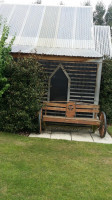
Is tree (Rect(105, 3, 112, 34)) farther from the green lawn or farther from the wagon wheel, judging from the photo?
the green lawn

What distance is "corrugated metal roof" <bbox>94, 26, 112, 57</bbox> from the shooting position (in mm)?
13180

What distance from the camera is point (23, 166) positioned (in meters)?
4.93

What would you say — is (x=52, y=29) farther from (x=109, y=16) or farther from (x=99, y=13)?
(x=109, y=16)

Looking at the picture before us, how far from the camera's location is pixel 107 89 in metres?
9.21

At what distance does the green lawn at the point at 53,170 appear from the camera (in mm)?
3996

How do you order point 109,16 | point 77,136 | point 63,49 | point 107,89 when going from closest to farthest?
point 77,136
point 63,49
point 107,89
point 109,16

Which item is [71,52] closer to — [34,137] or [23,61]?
[23,61]

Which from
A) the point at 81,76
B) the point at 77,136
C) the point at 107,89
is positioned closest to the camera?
the point at 77,136

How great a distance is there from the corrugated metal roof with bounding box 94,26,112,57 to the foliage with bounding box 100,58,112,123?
12.5 ft

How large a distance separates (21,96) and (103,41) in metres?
8.86

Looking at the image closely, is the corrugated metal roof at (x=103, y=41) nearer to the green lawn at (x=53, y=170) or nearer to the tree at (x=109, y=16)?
the green lawn at (x=53, y=170)

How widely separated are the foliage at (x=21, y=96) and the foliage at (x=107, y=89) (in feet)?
10.6

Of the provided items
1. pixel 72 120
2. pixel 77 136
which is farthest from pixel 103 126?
pixel 72 120

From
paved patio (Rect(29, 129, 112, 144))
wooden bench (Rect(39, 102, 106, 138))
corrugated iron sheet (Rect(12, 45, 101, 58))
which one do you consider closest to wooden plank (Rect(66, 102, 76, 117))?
wooden bench (Rect(39, 102, 106, 138))
